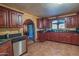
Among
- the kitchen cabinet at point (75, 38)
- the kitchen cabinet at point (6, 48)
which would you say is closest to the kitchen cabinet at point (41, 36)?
the kitchen cabinet at point (75, 38)

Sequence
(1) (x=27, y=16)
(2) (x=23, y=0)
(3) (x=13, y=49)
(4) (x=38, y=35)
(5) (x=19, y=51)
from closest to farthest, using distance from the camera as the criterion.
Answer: (2) (x=23, y=0)
(3) (x=13, y=49)
(5) (x=19, y=51)
(1) (x=27, y=16)
(4) (x=38, y=35)

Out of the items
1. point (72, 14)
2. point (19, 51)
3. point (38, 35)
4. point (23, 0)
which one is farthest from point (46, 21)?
point (23, 0)

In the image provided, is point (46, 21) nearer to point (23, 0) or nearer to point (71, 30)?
point (71, 30)

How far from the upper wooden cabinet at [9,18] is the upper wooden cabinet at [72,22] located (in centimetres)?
240

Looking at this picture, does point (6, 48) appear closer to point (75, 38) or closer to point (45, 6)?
point (45, 6)

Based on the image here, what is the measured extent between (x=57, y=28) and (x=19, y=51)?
2.53m

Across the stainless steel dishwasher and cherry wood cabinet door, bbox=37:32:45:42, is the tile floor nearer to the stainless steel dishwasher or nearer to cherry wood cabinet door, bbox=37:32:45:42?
the stainless steel dishwasher

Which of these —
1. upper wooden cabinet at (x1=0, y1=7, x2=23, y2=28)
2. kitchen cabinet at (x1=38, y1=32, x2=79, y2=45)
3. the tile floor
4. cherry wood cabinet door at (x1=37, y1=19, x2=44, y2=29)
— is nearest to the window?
kitchen cabinet at (x1=38, y1=32, x2=79, y2=45)

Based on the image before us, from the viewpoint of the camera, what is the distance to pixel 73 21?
441 cm

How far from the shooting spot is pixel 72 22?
4.49 meters

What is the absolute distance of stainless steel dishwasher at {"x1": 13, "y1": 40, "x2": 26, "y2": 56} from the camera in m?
2.78

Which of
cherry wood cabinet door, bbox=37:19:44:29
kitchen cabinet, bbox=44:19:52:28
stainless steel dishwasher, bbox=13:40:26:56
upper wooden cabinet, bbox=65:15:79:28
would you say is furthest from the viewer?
kitchen cabinet, bbox=44:19:52:28

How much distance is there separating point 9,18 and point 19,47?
0.97 meters

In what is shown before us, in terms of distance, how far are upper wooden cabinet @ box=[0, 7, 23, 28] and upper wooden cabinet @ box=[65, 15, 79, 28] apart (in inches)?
94.7
